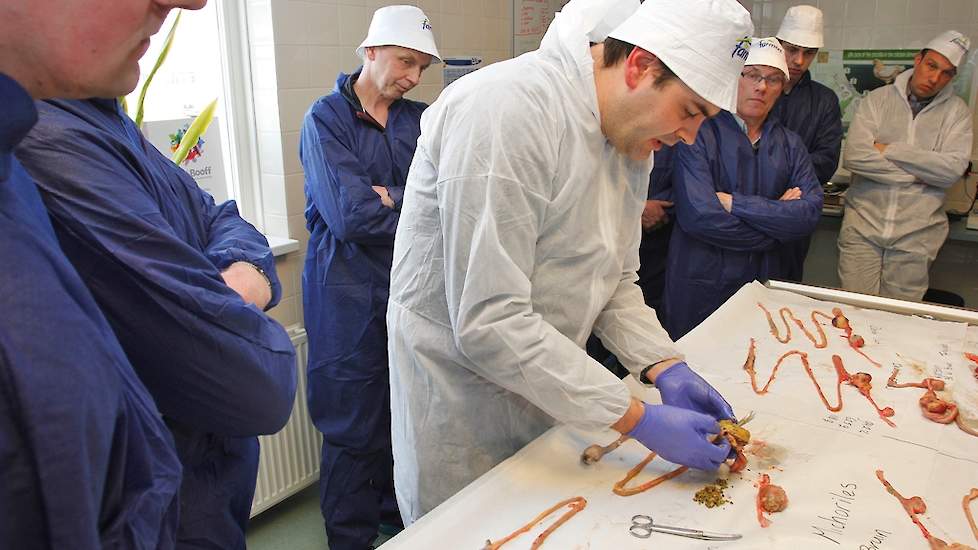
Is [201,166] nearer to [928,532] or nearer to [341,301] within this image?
[341,301]

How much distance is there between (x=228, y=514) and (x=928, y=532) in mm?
1152

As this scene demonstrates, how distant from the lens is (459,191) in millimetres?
1251

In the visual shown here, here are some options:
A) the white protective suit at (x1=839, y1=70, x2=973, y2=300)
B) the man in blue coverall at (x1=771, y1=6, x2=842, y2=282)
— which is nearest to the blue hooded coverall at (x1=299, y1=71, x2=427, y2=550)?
the man in blue coverall at (x1=771, y1=6, x2=842, y2=282)

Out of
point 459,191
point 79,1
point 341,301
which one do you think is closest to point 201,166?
point 341,301

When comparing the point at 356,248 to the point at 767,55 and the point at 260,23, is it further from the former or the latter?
the point at 767,55

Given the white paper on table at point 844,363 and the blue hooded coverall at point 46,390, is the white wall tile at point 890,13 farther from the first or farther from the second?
the blue hooded coverall at point 46,390

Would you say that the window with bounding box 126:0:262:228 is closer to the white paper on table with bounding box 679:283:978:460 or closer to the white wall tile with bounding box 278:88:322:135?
the white wall tile with bounding box 278:88:322:135

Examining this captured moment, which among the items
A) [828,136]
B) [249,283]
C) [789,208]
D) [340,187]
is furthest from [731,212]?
[249,283]

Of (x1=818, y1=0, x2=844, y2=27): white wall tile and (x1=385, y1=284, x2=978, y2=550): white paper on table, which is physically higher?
(x1=818, y1=0, x2=844, y2=27): white wall tile

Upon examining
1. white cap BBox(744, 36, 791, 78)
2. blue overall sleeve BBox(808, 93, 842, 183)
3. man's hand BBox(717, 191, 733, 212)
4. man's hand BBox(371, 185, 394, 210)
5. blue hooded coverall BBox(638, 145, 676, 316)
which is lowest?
blue hooded coverall BBox(638, 145, 676, 316)

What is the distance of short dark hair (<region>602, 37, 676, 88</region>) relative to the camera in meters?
1.31

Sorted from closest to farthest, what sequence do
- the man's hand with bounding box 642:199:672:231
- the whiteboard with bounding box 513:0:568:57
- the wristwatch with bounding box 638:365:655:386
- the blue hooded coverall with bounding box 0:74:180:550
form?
the blue hooded coverall with bounding box 0:74:180:550
the wristwatch with bounding box 638:365:655:386
the man's hand with bounding box 642:199:672:231
the whiteboard with bounding box 513:0:568:57

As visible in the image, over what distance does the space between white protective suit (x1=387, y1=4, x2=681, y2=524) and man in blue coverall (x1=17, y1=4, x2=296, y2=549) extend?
37cm

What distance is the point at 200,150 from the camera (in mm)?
2584
